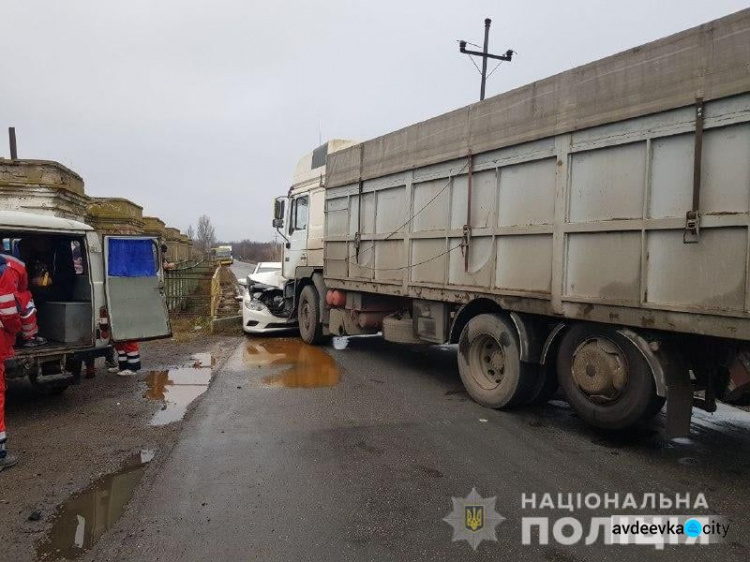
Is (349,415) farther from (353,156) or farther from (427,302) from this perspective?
(353,156)

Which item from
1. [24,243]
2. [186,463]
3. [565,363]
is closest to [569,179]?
[565,363]

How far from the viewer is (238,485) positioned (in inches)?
143

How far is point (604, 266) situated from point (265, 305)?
307 inches

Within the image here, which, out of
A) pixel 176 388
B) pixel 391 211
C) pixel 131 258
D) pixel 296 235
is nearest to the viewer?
pixel 131 258

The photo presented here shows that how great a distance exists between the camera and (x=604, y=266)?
420 centimetres

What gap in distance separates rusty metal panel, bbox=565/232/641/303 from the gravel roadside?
367cm

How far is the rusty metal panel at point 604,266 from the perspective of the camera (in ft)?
13.1

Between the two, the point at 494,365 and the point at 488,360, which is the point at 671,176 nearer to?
the point at 494,365

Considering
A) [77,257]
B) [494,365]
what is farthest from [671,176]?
[77,257]

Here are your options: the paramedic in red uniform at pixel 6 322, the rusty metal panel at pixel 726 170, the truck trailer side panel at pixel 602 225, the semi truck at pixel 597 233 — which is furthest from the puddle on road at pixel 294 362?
the rusty metal panel at pixel 726 170

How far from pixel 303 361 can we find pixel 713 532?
600 cm

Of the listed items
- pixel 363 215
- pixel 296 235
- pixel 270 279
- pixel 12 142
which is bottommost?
pixel 270 279

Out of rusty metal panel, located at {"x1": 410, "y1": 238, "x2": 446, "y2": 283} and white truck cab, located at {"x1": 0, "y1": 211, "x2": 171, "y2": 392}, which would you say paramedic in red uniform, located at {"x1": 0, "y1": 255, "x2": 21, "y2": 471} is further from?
rusty metal panel, located at {"x1": 410, "y1": 238, "x2": 446, "y2": 283}

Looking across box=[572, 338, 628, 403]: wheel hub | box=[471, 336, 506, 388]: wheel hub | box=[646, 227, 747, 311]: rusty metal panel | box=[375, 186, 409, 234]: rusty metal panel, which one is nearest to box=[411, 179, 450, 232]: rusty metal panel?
box=[375, 186, 409, 234]: rusty metal panel
